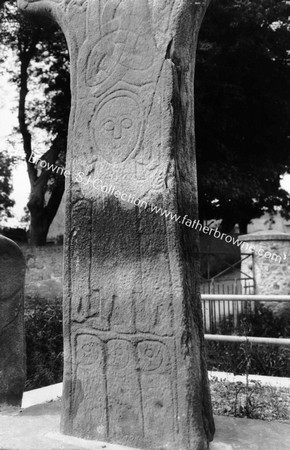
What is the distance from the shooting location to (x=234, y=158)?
486 inches

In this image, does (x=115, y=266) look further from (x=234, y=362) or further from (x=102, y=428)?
(x=234, y=362)

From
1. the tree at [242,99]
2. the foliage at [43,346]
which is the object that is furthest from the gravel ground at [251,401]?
the tree at [242,99]

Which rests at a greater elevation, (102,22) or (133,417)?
(102,22)

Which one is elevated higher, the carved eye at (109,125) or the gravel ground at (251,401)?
the carved eye at (109,125)

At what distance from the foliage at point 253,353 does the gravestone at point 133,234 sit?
7.37ft

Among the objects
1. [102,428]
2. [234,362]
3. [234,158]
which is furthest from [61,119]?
[102,428]

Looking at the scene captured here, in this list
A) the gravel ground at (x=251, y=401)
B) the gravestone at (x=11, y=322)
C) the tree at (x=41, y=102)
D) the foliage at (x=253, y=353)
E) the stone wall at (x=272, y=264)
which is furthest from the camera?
the tree at (x=41, y=102)

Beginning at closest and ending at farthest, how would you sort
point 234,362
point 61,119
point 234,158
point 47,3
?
point 47,3 < point 234,362 < point 234,158 < point 61,119

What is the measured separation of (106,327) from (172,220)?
2.03 ft

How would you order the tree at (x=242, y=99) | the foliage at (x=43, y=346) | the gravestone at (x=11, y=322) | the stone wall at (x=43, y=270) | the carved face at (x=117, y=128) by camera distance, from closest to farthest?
1. the carved face at (x=117, y=128)
2. the gravestone at (x=11, y=322)
3. the foliage at (x=43, y=346)
4. the stone wall at (x=43, y=270)
5. the tree at (x=242, y=99)

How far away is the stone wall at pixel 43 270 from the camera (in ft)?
34.6

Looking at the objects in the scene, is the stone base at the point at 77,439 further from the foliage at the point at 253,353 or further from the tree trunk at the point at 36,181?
the tree trunk at the point at 36,181

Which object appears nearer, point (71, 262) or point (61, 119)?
point (71, 262)

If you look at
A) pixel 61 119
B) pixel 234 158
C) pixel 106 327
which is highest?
pixel 61 119
